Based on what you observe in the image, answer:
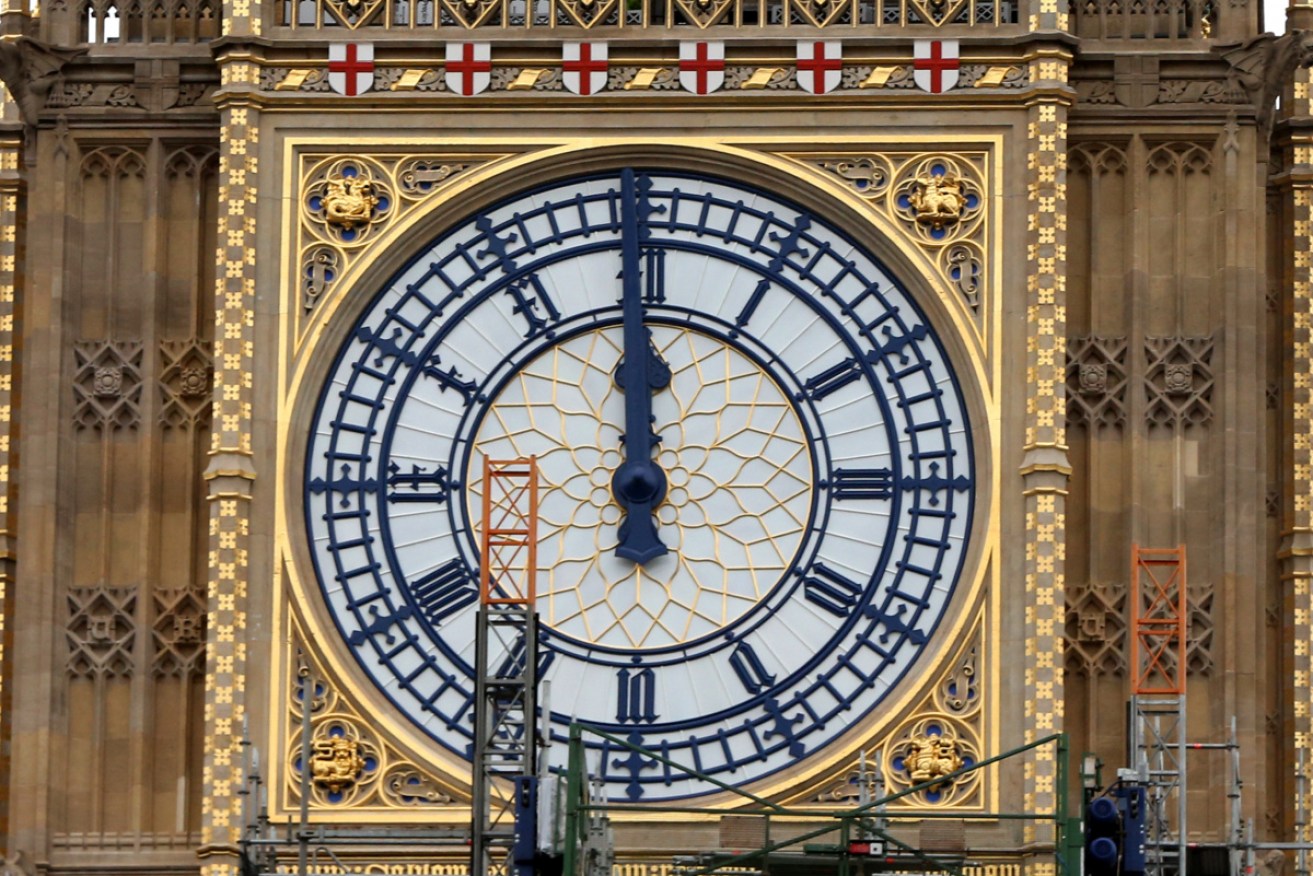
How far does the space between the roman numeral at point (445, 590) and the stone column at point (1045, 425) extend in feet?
16.2

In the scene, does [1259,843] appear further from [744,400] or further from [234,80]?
[234,80]

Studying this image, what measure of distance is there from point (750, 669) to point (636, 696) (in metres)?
1.03

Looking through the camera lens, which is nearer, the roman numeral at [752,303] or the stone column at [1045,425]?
the stone column at [1045,425]

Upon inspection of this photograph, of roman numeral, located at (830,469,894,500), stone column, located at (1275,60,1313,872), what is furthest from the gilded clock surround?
stone column, located at (1275,60,1313,872)

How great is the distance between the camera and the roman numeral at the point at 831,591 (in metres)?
51.5

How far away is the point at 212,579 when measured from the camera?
51469 millimetres

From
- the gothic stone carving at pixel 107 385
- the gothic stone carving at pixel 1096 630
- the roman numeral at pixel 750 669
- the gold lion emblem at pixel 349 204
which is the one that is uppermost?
the gold lion emblem at pixel 349 204

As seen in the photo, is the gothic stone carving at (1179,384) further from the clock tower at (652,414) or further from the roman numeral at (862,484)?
the roman numeral at (862,484)

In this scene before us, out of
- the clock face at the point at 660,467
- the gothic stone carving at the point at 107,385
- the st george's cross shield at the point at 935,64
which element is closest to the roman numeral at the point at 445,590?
the clock face at the point at 660,467

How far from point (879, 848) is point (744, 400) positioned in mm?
4500

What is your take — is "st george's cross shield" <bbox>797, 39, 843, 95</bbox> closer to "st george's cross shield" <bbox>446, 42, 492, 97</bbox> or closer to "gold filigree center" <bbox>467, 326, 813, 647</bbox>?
"gold filigree center" <bbox>467, 326, 813, 647</bbox>

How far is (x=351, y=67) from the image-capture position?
52.6 m

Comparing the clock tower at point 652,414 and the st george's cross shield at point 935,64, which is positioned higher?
the st george's cross shield at point 935,64

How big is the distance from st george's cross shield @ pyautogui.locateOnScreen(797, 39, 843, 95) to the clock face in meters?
1.10
